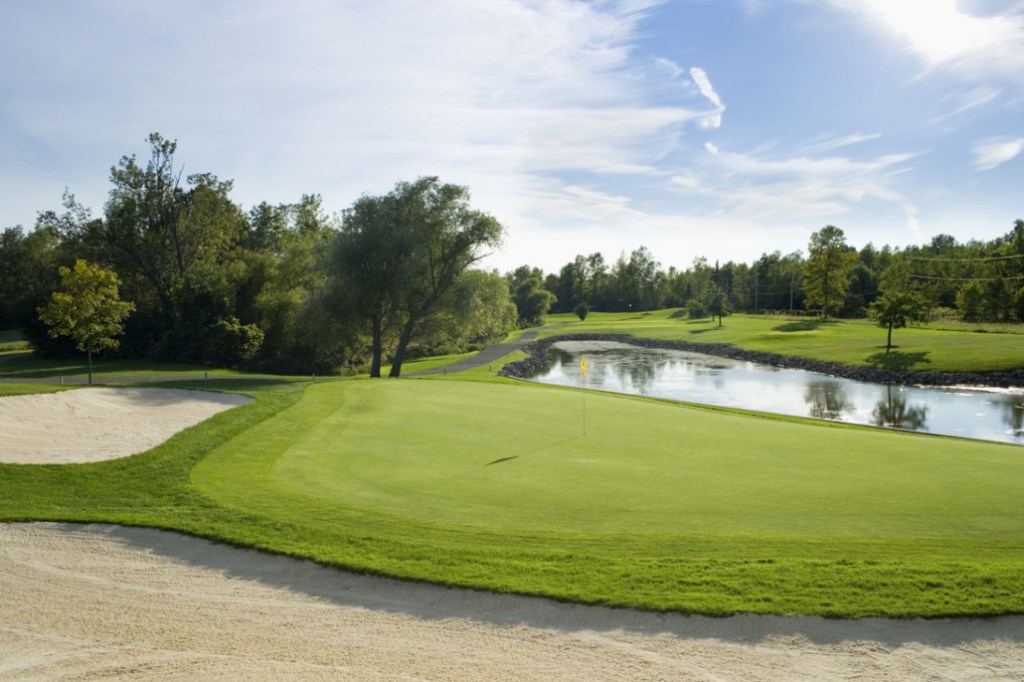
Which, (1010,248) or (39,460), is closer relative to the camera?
(39,460)

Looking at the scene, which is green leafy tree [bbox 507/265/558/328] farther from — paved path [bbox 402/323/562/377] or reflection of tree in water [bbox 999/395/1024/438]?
reflection of tree in water [bbox 999/395/1024/438]

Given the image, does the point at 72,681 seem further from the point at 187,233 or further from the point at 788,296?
the point at 788,296

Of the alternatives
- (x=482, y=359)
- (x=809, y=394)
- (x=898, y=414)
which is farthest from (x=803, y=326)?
(x=898, y=414)

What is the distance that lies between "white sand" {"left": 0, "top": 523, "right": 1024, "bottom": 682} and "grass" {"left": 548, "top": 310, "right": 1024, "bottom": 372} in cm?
Answer: 4194

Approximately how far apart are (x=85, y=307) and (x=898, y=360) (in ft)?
161

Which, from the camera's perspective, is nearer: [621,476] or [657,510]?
[657,510]

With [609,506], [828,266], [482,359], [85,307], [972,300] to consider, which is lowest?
[482,359]

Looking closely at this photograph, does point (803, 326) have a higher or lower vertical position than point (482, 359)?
higher

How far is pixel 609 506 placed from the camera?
33.1ft

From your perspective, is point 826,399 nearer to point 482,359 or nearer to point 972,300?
point 482,359

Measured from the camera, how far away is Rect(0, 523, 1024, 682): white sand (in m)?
6.01

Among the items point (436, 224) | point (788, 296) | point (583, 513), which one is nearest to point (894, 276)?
point (788, 296)

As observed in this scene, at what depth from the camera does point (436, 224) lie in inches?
1431

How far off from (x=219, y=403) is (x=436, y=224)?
19.2m
